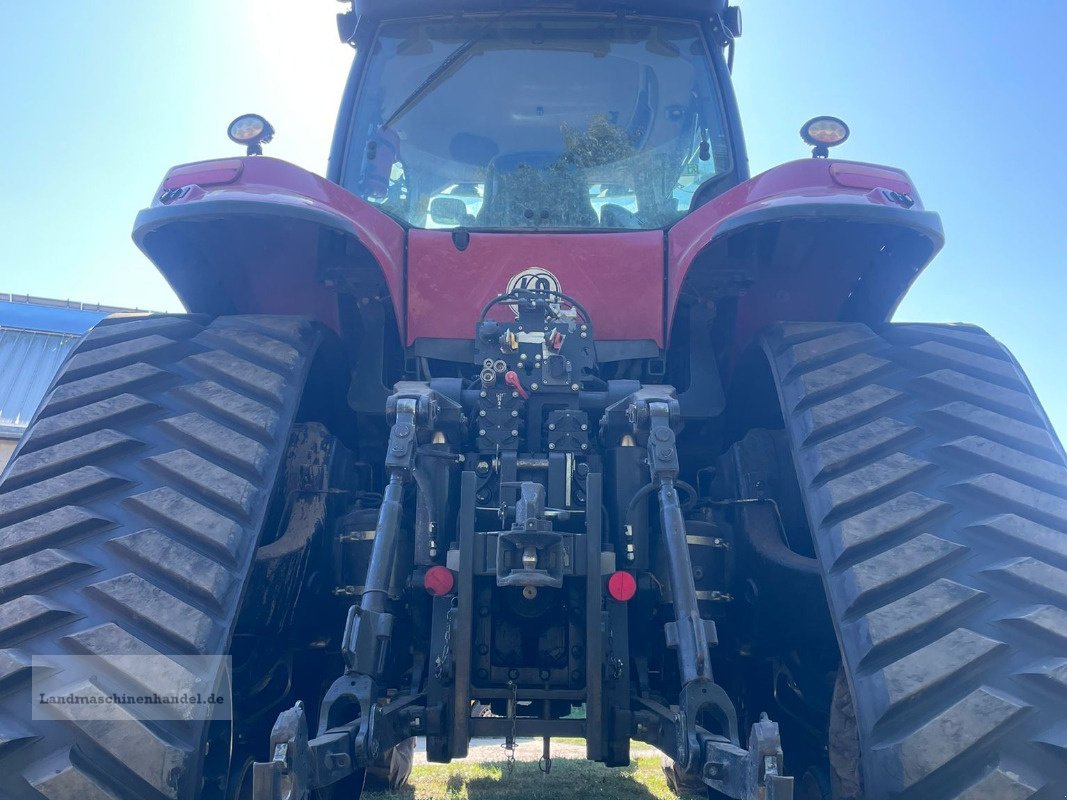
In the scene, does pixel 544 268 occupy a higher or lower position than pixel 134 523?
higher

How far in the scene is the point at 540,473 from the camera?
8.29 feet

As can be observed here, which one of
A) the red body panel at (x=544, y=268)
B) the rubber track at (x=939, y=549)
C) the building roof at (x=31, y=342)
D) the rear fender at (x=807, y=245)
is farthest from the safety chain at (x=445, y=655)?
the building roof at (x=31, y=342)

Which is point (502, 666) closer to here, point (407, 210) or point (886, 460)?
point (886, 460)

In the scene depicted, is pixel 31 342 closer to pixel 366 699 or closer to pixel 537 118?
pixel 537 118

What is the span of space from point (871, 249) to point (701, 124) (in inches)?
51.2

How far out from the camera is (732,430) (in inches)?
131

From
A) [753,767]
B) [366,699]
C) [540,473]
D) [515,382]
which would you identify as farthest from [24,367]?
[753,767]

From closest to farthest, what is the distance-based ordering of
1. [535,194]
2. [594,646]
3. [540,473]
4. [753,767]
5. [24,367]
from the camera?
1. [753,767]
2. [594,646]
3. [540,473]
4. [535,194]
5. [24,367]

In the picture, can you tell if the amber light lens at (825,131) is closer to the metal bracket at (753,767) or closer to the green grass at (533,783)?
the metal bracket at (753,767)

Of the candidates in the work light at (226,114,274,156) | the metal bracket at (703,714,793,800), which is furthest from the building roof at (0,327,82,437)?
the metal bracket at (703,714,793,800)

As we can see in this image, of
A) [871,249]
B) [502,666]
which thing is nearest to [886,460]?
[871,249]

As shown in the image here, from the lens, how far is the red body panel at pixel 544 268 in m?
3.14

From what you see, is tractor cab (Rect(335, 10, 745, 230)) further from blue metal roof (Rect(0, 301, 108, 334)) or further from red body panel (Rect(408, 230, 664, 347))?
blue metal roof (Rect(0, 301, 108, 334))

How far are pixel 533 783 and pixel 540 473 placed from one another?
325cm
